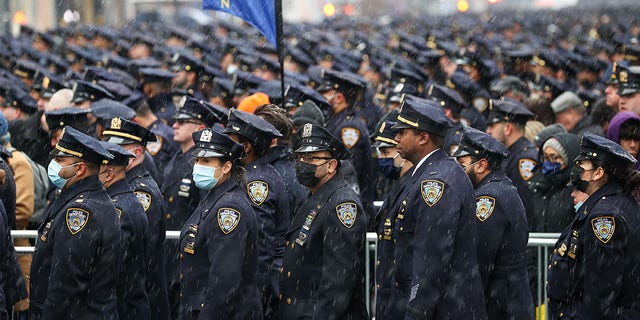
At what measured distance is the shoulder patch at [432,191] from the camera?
6.96 metres

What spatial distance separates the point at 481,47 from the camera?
66.3ft

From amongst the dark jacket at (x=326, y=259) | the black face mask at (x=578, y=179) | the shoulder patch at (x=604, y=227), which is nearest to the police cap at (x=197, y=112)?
the dark jacket at (x=326, y=259)

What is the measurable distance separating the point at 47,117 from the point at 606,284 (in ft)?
16.4

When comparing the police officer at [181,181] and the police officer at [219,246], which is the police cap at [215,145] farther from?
the police officer at [181,181]

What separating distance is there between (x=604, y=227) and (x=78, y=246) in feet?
9.86

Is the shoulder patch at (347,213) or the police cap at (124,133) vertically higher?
the police cap at (124,133)

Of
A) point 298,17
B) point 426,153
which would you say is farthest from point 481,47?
point 298,17

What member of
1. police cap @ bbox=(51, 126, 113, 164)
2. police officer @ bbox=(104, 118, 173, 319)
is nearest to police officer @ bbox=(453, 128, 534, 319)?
police officer @ bbox=(104, 118, 173, 319)

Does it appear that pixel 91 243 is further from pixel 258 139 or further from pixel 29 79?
pixel 29 79

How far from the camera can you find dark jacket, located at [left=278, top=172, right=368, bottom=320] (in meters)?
7.13

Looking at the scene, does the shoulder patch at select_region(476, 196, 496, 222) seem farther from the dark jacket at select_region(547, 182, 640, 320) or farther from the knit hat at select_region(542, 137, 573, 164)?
the knit hat at select_region(542, 137, 573, 164)

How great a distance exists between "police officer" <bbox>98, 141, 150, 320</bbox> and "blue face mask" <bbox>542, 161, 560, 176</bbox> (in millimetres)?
3359

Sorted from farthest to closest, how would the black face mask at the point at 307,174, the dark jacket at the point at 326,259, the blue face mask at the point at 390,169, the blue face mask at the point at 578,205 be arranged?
the blue face mask at the point at 390,169 → the blue face mask at the point at 578,205 → the black face mask at the point at 307,174 → the dark jacket at the point at 326,259

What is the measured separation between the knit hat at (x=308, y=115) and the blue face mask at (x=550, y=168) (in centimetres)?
190
